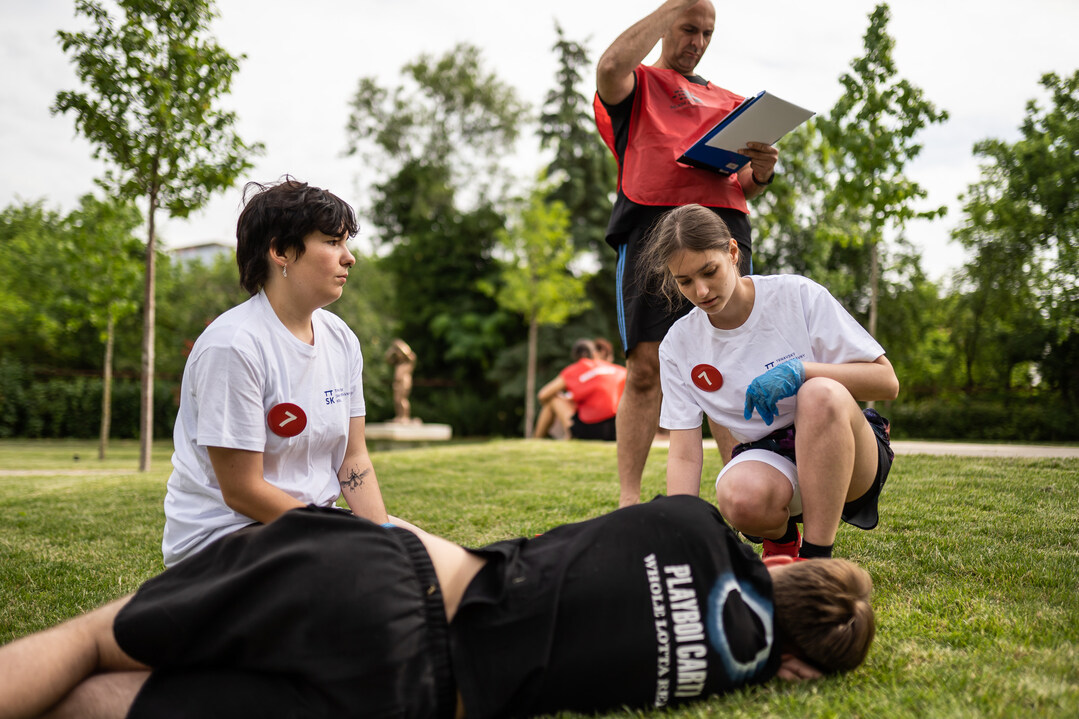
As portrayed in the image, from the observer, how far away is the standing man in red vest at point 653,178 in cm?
316

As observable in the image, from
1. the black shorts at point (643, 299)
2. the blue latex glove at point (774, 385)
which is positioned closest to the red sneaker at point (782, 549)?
the blue latex glove at point (774, 385)

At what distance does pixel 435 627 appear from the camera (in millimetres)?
1439

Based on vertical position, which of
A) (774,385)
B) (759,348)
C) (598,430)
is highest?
(759,348)

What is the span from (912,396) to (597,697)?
15.4 m

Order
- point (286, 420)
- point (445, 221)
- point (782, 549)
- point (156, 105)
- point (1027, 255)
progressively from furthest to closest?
point (445, 221)
point (1027, 255)
point (156, 105)
point (782, 549)
point (286, 420)

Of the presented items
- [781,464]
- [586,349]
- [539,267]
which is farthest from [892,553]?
[539,267]

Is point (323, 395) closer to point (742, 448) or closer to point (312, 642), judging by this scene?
point (312, 642)

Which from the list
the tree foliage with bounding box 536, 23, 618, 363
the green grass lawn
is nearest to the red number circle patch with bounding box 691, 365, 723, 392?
the green grass lawn

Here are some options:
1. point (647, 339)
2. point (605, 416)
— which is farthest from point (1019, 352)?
point (647, 339)

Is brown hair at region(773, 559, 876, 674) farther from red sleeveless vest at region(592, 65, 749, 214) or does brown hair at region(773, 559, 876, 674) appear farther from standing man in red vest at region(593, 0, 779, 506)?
red sleeveless vest at region(592, 65, 749, 214)

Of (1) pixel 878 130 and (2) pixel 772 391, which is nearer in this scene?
(2) pixel 772 391

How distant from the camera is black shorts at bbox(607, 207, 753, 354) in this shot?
10.4ft

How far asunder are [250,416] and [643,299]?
1786 mm

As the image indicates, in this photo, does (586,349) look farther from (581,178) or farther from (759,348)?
(581,178)
